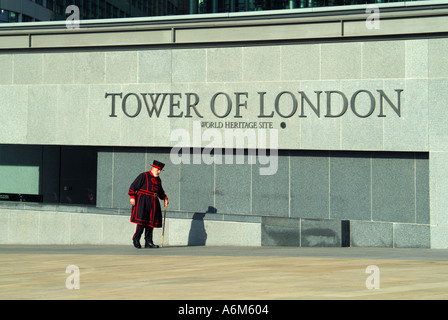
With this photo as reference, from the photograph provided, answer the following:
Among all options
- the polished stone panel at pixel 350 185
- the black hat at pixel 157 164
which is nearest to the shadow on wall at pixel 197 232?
the black hat at pixel 157 164

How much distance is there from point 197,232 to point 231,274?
6.21 meters

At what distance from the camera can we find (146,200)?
13711 millimetres

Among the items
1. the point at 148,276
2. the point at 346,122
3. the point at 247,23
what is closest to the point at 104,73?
the point at 247,23

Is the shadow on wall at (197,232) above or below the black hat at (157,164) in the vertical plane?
below

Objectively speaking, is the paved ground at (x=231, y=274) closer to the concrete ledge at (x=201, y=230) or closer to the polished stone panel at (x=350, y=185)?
the concrete ledge at (x=201, y=230)

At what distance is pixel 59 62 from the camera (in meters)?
16.4

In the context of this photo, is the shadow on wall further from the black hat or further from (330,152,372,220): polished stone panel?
(330,152,372,220): polished stone panel

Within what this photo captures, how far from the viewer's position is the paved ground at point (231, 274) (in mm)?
7199

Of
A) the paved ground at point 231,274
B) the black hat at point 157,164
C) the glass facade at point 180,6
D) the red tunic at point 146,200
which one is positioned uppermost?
the glass facade at point 180,6

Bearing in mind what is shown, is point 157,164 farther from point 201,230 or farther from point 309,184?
point 309,184

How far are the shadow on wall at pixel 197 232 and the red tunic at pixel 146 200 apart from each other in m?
1.49

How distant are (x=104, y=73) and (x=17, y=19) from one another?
2644cm
